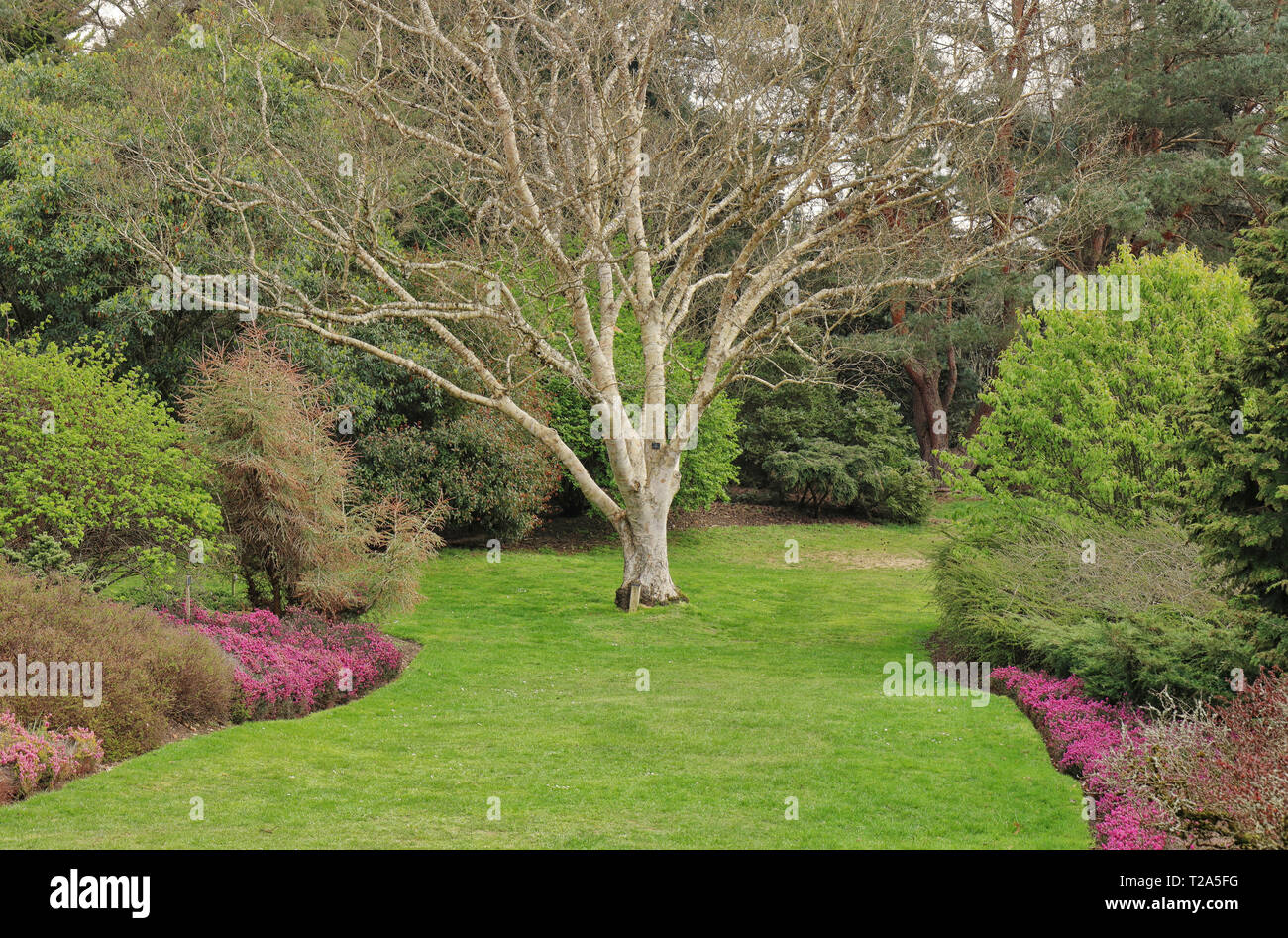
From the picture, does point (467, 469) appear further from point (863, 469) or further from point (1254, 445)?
point (1254, 445)

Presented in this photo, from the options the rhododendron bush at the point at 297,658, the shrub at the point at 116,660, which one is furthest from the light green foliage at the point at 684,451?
the shrub at the point at 116,660

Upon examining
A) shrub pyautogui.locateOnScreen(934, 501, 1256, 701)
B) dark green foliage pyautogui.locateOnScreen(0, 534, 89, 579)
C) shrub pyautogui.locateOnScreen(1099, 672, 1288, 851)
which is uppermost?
dark green foliage pyautogui.locateOnScreen(0, 534, 89, 579)

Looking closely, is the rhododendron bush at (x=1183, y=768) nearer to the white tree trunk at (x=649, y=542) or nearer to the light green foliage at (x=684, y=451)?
the white tree trunk at (x=649, y=542)

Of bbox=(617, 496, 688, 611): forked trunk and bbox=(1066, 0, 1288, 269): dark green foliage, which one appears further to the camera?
bbox=(1066, 0, 1288, 269): dark green foliage

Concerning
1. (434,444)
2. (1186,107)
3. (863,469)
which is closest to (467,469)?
(434,444)

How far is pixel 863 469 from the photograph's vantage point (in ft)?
98.7

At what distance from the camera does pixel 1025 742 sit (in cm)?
973

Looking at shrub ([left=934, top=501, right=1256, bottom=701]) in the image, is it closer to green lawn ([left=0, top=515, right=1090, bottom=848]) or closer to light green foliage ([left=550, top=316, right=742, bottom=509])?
green lawn ([left=0, top=515, right=1090, bottom=848])

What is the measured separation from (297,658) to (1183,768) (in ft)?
28.7

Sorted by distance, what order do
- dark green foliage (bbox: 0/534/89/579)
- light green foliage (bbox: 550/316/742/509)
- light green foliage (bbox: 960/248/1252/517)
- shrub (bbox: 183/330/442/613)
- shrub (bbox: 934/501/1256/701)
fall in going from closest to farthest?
shrub (bbox: 934/501/1256/701) < dark green foliage (bbox: 0/534/89/579) < shrub (bbox: 183/330/442/613) < light green foliage (bbox: 960/248/1252/517) < light green foliage (bbox: 550/316/742/509)

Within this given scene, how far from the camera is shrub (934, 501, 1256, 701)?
9516 mm

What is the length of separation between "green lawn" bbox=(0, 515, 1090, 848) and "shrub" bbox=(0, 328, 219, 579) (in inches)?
117

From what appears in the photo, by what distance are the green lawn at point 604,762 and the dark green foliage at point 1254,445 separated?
2247 millimetres

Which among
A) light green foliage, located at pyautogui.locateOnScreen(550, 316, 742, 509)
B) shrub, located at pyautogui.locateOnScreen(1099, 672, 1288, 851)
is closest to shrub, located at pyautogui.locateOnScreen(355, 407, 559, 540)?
light green foliage, located at pyautogui.locateOnScreen(550, 316, 742, 509)
